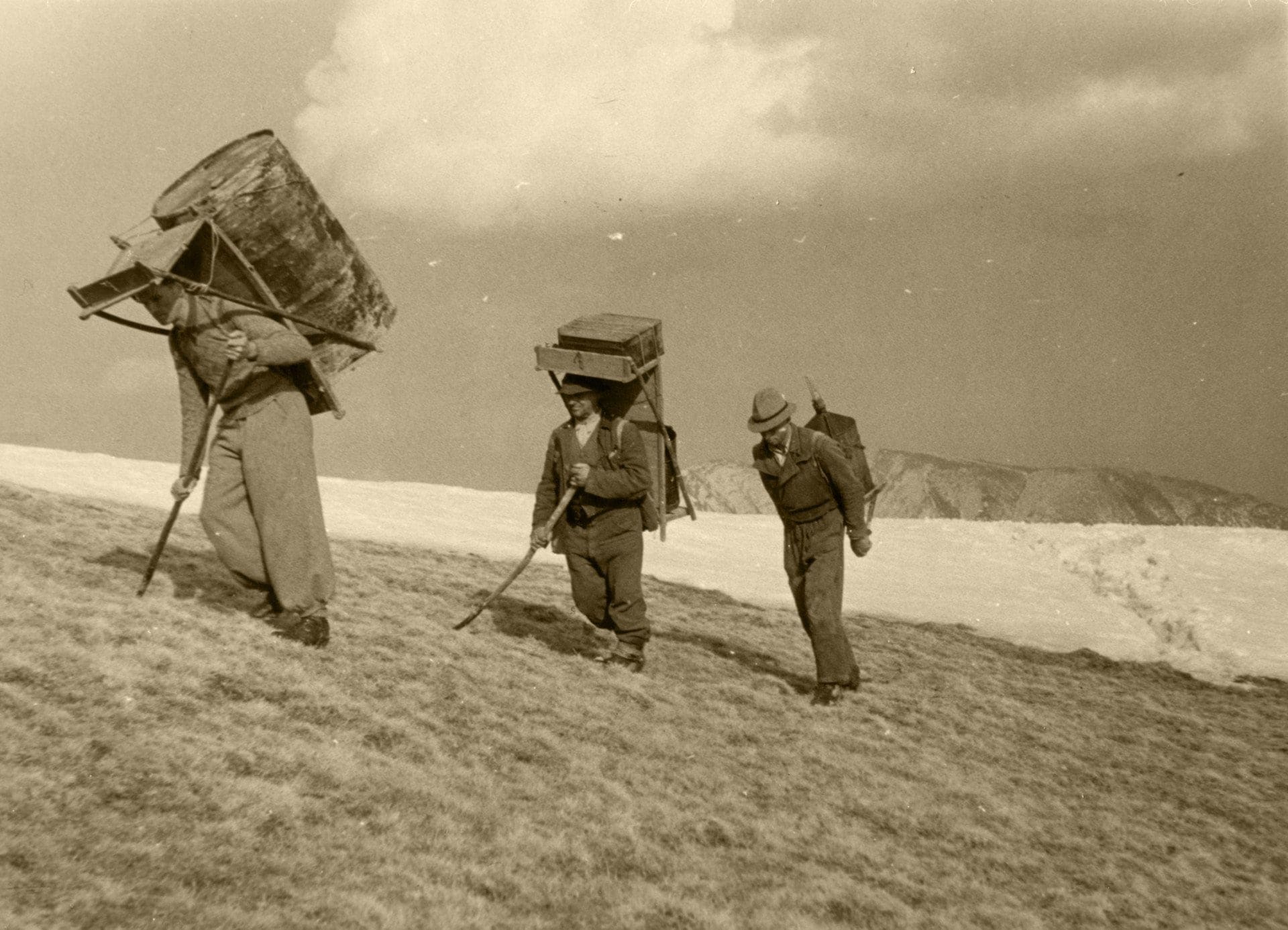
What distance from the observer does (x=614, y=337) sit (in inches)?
344

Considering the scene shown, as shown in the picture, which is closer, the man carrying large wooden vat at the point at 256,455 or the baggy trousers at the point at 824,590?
the man carrying large wooden vat at the point at 256,455

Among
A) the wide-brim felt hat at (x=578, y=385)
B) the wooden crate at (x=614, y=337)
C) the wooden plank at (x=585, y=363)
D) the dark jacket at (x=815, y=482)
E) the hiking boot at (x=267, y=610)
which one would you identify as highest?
the wooden crate at (x=614, y=337)

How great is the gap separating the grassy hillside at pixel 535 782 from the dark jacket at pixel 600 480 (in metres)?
0.90

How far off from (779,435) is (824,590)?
1.04 meters

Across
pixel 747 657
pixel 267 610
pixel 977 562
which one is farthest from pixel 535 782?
pixel 977 562

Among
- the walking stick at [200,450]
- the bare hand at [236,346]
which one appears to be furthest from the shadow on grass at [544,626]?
the bare hand at [236,346]

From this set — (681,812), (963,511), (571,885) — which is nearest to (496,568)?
(681,812)

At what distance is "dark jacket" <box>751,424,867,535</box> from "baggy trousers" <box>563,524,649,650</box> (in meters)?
1.01

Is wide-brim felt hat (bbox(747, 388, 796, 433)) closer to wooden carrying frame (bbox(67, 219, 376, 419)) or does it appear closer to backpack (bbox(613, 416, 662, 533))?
backpack (bbox(613, 416, 662, 533))

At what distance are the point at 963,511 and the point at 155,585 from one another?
4143 centimetres

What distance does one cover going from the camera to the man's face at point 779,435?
8805 mm

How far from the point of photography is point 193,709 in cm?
587

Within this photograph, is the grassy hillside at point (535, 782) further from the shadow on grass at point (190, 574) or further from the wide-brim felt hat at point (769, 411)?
the wide-brim felt hat at point (769, 411)

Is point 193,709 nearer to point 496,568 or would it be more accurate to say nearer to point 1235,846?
point 1235,846
